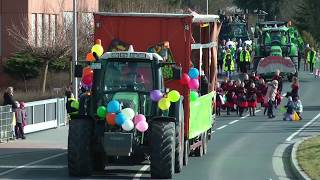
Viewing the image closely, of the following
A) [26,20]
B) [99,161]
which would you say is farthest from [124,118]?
[26,20]

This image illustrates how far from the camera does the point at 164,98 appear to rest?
19500 mm

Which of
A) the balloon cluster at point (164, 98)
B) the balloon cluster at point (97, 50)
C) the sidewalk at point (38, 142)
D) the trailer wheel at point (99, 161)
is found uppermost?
the balloon cluster at point (97, 50)

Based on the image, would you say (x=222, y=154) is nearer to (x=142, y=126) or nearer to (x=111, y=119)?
(x=142, y=126)

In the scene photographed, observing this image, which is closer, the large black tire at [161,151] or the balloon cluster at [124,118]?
the balloon cluster at [124,118]

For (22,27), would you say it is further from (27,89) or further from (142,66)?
(142,66)

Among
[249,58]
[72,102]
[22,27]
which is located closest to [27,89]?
[22,27]

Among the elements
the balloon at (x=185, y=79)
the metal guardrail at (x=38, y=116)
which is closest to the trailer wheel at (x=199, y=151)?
the balloon at (x=185, y=79)

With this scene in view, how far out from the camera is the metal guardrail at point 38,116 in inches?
1197

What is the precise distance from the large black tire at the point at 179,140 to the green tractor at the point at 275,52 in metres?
30.1

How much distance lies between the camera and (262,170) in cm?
2147

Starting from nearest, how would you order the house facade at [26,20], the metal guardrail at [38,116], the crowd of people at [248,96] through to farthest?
the metal guardrail at [38,116] < the crowd of people at [248,96] < the house facade at [26,20]

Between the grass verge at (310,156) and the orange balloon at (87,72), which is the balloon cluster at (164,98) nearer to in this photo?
the orange balloon at (87,72)

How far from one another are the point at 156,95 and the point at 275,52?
1374 inches

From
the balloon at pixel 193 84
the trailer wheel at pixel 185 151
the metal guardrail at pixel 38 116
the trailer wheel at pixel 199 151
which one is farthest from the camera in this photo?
the metal guardrail at pixel 38 116
